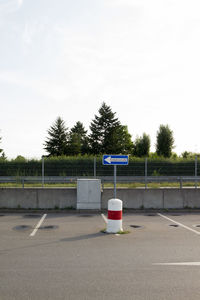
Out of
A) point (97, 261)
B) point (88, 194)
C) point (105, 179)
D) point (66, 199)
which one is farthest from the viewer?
point (105, 179)

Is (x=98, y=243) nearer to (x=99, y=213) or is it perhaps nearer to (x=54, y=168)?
(x=99, y=213)

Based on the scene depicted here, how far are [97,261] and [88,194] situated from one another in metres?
7.70

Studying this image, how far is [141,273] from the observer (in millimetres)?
5641

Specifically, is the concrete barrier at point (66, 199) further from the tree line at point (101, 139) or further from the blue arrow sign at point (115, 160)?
the tree line at point (101, 139)

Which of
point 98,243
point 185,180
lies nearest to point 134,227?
point 98,243

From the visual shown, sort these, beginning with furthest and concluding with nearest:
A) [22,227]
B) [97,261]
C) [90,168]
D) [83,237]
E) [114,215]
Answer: [90,168] < [22,227] < [114,215] < [83,237] < [97,261]

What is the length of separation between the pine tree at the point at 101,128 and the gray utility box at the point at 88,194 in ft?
178

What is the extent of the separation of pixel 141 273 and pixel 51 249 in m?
2.55

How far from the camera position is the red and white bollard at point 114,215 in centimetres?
921

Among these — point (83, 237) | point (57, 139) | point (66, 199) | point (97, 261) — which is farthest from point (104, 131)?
point (97, 261)

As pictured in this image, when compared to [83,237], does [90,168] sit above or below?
above

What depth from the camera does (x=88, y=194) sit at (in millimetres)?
14055

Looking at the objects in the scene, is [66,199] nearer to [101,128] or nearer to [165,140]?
[101,128]

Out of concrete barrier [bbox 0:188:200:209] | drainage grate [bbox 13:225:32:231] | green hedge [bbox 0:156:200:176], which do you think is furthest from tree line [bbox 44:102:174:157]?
drainage grate [bbox 13:225:32:231]
